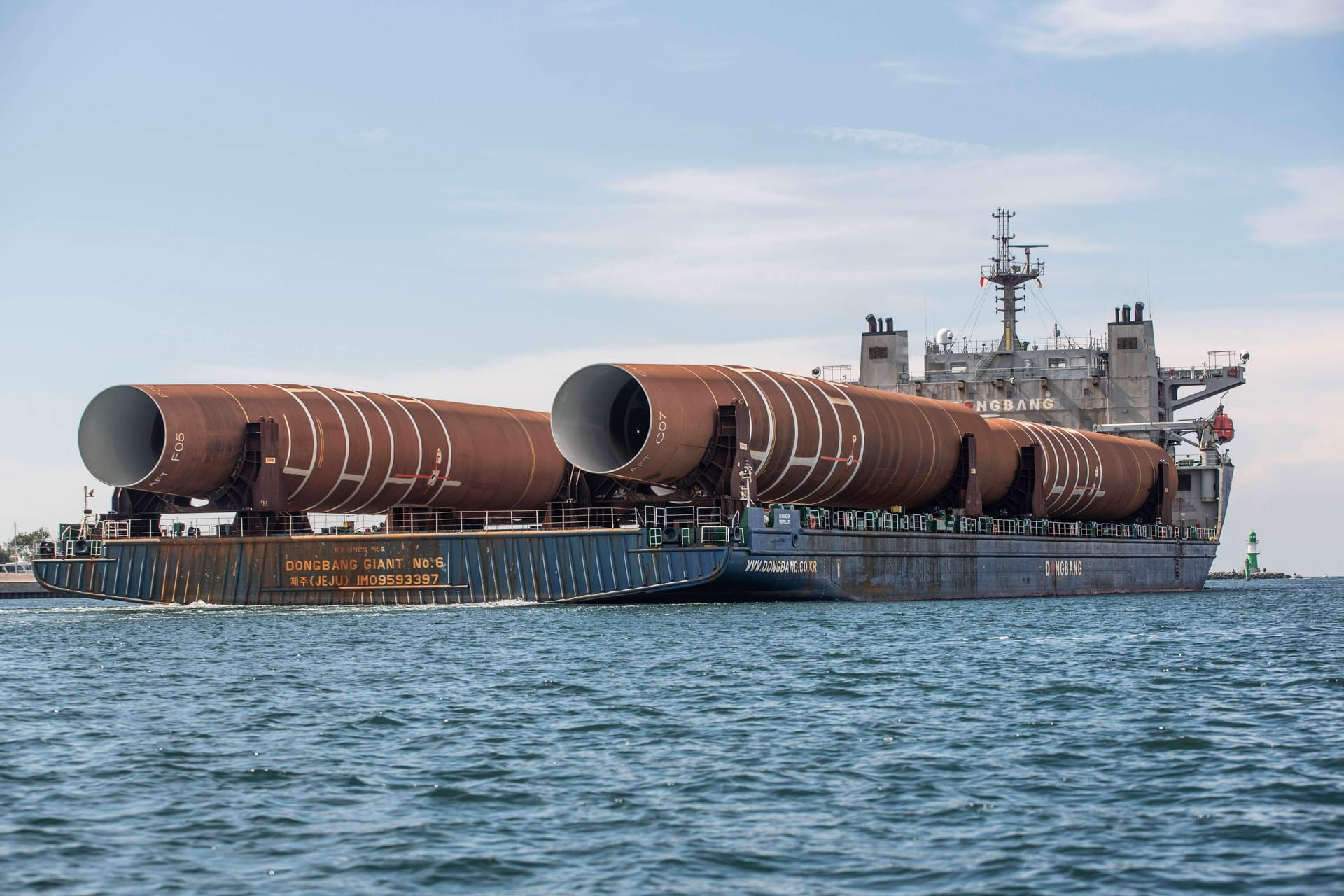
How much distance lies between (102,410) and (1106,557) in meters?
42.6

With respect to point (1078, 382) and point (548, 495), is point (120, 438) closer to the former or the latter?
point (548, 495)

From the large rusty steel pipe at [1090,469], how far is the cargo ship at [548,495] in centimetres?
542

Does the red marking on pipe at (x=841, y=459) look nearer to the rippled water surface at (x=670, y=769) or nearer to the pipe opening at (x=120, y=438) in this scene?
the rippled water surface at (x=670, y=769)

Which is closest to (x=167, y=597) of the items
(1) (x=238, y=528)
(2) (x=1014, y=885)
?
(1) (x=238, y=528)

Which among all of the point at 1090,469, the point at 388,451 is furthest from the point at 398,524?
the point at 1090,469

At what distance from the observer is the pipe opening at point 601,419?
1638 inches

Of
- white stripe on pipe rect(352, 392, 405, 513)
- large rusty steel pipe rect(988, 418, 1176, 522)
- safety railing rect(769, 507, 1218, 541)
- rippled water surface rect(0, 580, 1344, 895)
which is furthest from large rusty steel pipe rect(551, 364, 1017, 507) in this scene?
rippled water surface rect(0, 580, 1344, 895)

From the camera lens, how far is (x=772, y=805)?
13.9m

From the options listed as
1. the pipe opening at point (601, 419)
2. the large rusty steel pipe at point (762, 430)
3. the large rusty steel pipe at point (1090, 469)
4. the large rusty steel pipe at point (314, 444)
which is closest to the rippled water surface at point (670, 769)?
the large rusty steel pipe at point (762, 430)

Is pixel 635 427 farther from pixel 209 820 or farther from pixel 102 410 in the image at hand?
pixel 209 820

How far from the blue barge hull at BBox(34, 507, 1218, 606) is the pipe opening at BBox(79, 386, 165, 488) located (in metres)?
2.11

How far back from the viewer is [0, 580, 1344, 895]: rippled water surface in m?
11.7

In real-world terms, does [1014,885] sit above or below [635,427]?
below

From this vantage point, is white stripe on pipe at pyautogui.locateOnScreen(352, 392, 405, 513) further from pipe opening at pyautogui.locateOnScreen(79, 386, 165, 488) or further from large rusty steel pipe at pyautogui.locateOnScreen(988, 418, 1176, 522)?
large rusty steel pipe at pyautogui.locateOnScreen(988, 418, 1176, 522)
